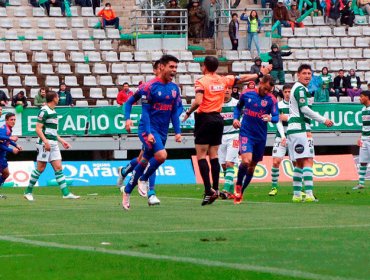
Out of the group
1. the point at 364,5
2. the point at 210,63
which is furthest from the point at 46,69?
the point at 210,63

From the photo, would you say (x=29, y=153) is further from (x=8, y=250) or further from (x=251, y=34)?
Answer: (x=8, y=250)

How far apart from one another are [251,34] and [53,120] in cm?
2303

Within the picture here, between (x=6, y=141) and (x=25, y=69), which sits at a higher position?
(x=6, y=141)

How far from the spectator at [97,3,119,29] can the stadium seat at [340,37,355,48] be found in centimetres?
890

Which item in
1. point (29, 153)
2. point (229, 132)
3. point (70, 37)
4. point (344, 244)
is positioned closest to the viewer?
point (344, 244)

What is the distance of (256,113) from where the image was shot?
19.8 metres

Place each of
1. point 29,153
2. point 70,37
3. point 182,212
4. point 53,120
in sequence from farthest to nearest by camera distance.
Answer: point 70,37 < point 29,153 < point 53,120 < point 182,212

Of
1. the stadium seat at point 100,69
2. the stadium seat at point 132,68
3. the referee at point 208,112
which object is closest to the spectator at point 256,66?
the stadium seat at point 132,68

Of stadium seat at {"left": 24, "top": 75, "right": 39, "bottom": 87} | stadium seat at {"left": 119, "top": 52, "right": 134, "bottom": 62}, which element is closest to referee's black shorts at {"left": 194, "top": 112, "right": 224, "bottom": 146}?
stadium seat at {"left": 24, "top": 75, "right": 39, "bottom": 87}

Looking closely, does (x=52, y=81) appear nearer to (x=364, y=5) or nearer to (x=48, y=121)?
(x=364, y=5)

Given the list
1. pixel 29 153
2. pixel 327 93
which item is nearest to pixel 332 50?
pixel 327 93

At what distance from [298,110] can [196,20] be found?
27601 millimetres

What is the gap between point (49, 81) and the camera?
40719 mm

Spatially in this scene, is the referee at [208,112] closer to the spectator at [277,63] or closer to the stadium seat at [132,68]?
the spectator at [277,63]
